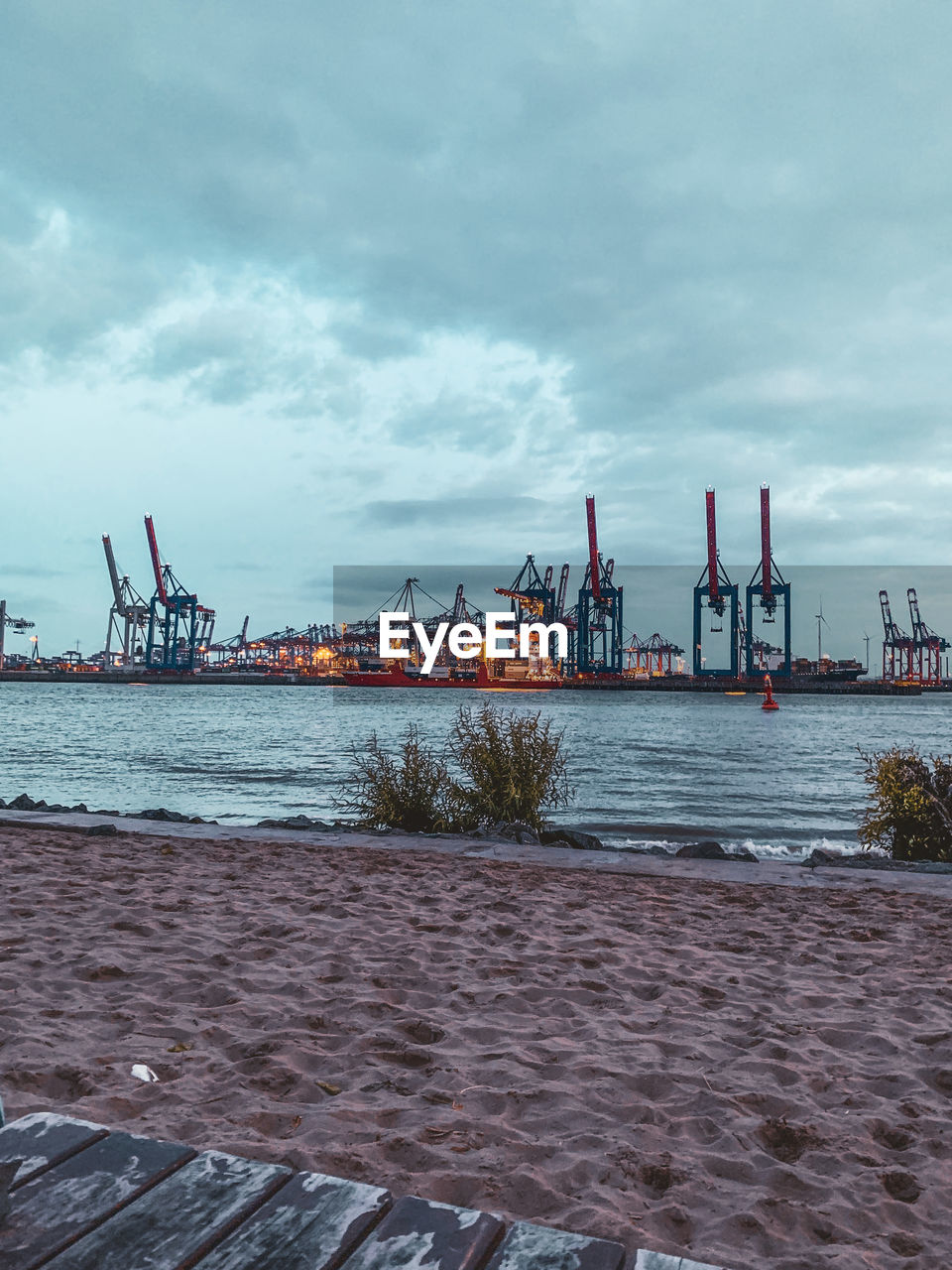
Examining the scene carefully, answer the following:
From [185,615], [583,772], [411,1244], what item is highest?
[185,615]

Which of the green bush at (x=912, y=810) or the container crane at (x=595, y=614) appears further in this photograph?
the container crane at (x=595, y=614)

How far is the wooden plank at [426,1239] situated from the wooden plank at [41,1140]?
592 millimetres

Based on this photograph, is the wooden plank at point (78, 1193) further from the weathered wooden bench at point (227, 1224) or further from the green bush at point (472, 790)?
the green bush at point (472, 790)

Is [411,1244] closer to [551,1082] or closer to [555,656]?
[551,1082]

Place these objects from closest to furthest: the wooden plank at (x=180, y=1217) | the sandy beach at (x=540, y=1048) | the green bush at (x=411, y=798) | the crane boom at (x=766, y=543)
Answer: the wooden plank at (x=180, y=1217) < the sandy beach at (x=540, y=1048) < the green bush at (x=411, y=798) < the crane boom at (x=766, y=543)

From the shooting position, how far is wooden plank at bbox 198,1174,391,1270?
131cm

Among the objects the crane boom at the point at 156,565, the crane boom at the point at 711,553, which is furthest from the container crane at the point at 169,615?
the crane boom at the point at 711,553

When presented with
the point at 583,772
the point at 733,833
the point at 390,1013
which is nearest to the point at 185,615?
the point at 583,772

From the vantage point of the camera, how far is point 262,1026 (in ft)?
9.75

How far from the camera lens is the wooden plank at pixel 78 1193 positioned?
1.32 meters

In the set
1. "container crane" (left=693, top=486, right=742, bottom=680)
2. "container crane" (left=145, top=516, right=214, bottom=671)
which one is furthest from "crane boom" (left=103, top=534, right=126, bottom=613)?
"container crane" (left=693, top=486, right=742, bottom=680)

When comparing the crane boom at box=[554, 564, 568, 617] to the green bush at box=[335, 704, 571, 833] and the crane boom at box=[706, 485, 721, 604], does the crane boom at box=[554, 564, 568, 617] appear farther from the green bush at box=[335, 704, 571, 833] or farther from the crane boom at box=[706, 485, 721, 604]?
the green bush at box=[335, 704, 571, 833]

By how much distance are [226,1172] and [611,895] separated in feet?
13.0

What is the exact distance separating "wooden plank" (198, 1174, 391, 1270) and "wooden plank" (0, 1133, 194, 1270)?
21 centimetres
